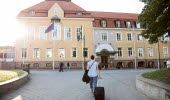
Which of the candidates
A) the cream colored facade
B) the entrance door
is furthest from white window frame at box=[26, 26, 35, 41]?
the entrance door

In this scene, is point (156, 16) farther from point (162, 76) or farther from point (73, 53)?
point (73, 53)

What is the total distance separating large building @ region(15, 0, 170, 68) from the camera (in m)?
33.1

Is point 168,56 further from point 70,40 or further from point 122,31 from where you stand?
point 70,40

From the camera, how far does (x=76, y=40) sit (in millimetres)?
34562

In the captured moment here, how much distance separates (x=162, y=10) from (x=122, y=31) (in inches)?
1132

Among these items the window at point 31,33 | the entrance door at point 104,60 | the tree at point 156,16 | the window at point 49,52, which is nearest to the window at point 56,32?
the window at point 49,52

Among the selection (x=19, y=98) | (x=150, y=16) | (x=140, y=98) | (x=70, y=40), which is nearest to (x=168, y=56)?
(x=70, y=40)

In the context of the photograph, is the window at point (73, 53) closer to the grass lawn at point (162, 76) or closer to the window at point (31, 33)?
the window at point (31, 33)

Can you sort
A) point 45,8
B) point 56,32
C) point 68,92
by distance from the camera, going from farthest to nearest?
point 45,8, point 56,32, point 68,92

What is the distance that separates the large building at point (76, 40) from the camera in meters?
33.1

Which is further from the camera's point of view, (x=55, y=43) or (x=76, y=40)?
(x=76, y=40)

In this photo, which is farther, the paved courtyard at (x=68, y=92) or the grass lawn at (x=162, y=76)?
the grass lawn at (x=162, y=76)

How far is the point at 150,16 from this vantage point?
393 inches

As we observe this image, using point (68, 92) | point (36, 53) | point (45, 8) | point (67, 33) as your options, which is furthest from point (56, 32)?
point (68, 92)
